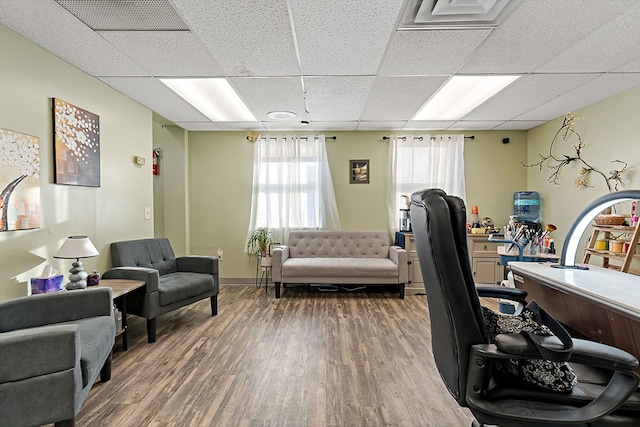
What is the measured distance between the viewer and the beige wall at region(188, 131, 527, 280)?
17.0 feet

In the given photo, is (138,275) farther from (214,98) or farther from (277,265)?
(214,98)

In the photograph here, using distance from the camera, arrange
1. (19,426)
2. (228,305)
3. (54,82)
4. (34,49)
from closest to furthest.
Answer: (19,426)
(34,49)
(54,82)
(228,305)

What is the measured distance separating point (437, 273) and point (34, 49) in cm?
320

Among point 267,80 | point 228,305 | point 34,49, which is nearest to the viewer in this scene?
point 34,49

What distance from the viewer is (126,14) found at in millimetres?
2039

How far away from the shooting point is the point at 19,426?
59.3 inches

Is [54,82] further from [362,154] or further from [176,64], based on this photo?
[362,154]

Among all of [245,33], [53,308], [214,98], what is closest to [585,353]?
[245,33]

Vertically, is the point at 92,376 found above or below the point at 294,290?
above

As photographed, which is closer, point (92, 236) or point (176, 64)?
point (176, 64)

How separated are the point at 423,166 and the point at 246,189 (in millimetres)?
2852

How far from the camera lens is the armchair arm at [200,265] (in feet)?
12.2

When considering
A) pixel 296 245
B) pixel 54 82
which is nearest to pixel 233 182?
pixel 296 245

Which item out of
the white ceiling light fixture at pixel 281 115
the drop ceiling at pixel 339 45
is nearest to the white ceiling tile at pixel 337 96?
the drop ceiling at pixel 339 45
